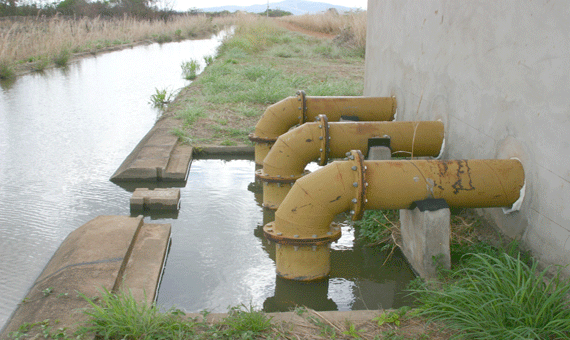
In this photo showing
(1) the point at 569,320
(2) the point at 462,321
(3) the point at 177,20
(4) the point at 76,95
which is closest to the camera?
(1) the point at 569,320

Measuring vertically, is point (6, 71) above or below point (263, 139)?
above

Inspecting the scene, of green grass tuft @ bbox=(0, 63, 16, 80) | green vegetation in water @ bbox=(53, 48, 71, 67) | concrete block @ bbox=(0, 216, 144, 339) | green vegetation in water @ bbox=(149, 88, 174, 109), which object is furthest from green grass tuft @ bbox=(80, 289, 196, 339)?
green vegetation in water @ bbox=(53, 48, 71, 67)

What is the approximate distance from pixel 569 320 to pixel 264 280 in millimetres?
1898

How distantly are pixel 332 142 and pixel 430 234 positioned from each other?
139cm

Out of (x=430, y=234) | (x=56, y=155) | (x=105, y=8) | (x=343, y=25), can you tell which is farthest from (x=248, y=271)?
(x=105, y=8)

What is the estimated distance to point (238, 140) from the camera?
23.0 ft

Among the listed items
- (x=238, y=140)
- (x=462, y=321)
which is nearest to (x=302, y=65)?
(x=238, y=140)

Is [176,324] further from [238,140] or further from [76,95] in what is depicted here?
[76,95]

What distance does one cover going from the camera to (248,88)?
1023 centimetres

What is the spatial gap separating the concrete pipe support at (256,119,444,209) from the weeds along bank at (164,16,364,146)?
237cm

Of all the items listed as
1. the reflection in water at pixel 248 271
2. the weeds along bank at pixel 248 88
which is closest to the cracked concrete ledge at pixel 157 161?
the weeds along bank at pixel 248 88

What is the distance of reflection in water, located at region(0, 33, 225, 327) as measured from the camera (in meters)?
3.95

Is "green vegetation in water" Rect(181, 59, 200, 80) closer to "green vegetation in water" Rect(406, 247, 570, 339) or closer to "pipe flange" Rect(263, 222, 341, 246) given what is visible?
"pipe flange" Rect(263, 222, 341, 246)

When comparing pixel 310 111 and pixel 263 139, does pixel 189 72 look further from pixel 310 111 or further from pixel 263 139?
pixel 310 111
